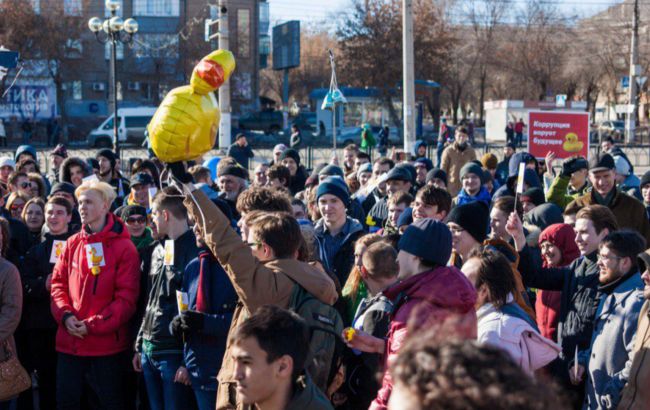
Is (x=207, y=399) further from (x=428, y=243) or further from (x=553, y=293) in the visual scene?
(x=553, y=293)

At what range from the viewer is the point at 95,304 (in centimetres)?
598

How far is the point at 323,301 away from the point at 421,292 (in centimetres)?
76

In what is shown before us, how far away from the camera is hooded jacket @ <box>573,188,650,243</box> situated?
7898 mm

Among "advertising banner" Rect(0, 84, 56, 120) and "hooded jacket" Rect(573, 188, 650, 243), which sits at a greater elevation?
"advertising banner" Rect(0, 84, 56, 120)

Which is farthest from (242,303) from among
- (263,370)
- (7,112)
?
(7,112)

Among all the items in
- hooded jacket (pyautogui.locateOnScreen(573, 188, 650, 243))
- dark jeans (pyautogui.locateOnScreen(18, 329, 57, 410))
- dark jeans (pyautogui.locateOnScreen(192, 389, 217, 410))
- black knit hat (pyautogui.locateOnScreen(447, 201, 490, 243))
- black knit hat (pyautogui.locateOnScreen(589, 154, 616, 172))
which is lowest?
dark jeans (pyautogui.locateOnScreen(18, 329, 57, 410))

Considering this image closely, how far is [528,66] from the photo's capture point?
63.5m

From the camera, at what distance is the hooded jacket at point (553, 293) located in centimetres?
588

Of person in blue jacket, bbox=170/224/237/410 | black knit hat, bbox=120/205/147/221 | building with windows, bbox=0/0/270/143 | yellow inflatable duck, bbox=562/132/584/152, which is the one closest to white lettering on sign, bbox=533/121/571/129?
yellow inflatable duck, bbox=562/132/584/152

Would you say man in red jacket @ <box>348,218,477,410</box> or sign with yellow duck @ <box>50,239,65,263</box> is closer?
man in red jacket @ <box>348,218,477,410</box>

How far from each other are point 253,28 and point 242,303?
2390 inches

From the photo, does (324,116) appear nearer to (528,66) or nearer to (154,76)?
(154,76)

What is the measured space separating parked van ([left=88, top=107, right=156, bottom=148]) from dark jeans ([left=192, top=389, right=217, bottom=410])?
37.2 m

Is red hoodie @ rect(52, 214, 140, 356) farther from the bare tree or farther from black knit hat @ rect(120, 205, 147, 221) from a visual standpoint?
the bare tree
